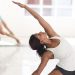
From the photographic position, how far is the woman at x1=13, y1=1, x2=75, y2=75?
2357 mm

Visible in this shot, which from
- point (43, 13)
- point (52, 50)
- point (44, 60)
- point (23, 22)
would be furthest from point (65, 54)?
point (43, 13)

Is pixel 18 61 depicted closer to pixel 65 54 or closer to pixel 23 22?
pixel 65 54

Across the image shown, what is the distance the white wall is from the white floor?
6.07 feet

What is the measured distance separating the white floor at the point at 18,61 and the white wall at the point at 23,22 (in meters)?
1.85

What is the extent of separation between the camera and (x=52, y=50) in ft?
7.93

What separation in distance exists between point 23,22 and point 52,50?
449cm

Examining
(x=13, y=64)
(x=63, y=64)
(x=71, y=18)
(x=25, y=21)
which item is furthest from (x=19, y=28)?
(x=63, y=64)

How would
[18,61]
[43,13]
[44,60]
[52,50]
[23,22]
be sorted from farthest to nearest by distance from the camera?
1. [43,13]
2. [23,22]
3. [18,61]
4. [52,50]
5. [44,60]

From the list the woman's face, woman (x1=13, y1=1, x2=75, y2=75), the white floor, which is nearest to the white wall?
the white floor

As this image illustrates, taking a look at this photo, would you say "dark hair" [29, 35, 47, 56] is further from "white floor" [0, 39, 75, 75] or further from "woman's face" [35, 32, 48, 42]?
"white floor" [0, 39, 75, 75]

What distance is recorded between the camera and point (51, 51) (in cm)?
240

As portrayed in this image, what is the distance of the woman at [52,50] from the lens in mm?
2357

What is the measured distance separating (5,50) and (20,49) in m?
0.33

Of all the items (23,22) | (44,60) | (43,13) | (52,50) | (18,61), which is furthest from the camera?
(43,13)
